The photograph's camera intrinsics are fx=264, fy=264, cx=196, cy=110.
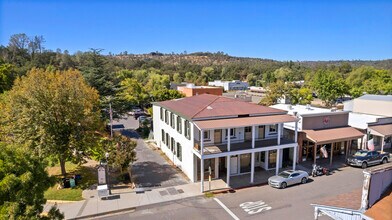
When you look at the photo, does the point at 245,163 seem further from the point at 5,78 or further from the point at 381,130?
the point at 5,78

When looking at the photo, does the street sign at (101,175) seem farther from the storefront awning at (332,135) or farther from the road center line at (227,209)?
the storefront awning at (332,135)

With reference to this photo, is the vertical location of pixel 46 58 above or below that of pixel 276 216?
above

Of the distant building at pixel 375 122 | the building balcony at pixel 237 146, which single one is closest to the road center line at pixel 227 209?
the building balcony at pixel 237 146

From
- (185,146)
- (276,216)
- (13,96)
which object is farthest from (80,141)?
(276,216)

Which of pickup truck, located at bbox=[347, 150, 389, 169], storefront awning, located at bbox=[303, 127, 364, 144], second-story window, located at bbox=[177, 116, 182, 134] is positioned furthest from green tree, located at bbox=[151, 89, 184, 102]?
pickup truck, located at bbox=[347, 150, 389, 169]

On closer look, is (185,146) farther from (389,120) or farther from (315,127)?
(389,120)

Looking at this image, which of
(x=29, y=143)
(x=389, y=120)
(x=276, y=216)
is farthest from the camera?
(x=389, y=120)
